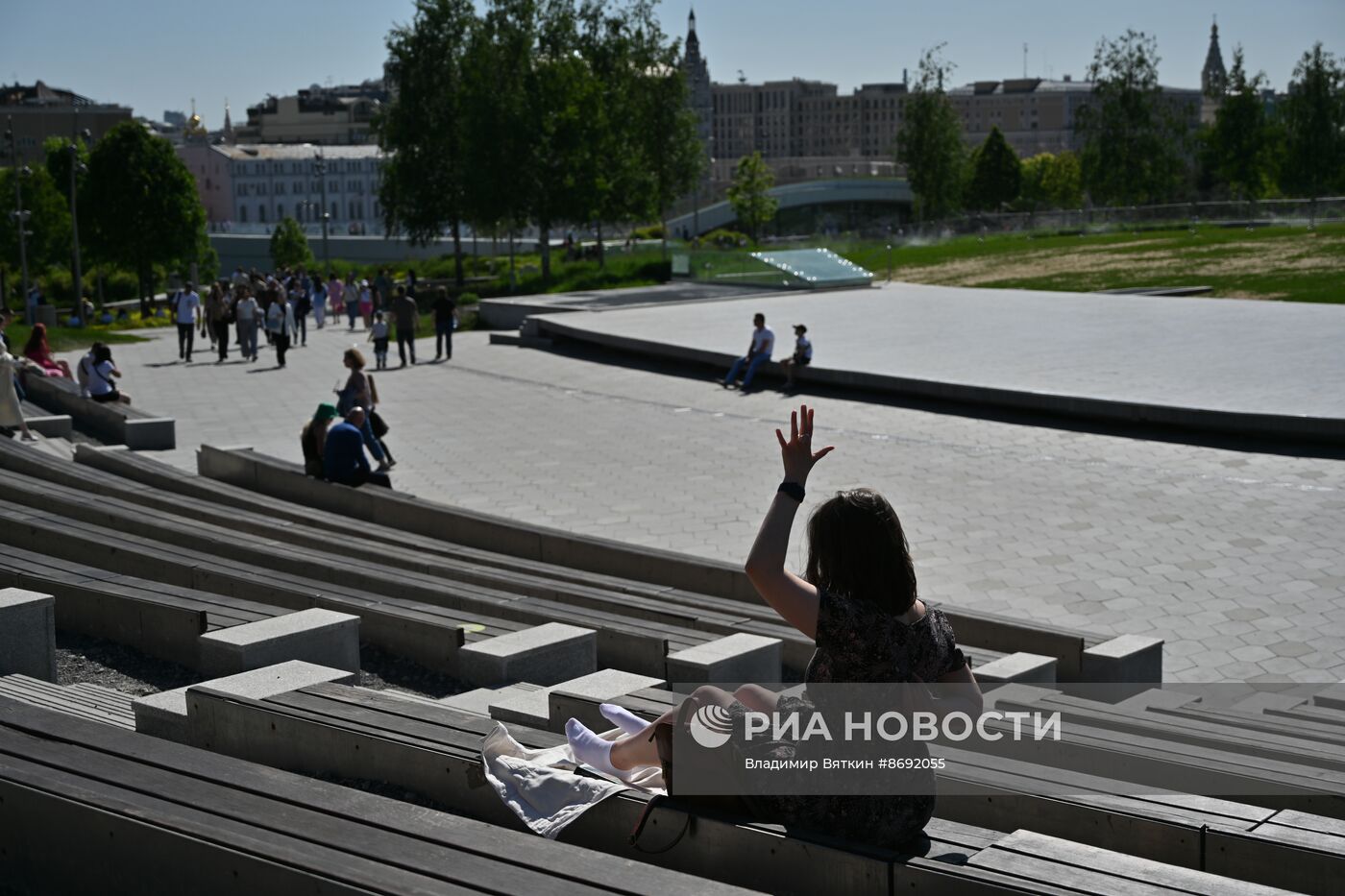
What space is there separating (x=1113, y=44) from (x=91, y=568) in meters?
66.9

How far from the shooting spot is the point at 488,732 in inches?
171

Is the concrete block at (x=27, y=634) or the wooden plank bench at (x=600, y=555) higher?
the concrete block at (x=27, y=634)

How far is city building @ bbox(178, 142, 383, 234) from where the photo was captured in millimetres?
155125

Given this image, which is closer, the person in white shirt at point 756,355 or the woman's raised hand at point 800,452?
the woman's raised hand at point 800,452

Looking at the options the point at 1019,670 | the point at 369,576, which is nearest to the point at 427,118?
the point at 369,576

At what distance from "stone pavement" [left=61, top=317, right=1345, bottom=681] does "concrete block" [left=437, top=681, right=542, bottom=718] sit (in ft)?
14.4

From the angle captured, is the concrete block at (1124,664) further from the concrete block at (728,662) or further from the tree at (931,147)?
the tree at (931,147)

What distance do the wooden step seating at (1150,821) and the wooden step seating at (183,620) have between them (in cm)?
294

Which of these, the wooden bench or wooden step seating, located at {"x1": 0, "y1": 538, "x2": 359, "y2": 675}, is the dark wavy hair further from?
the wooden bench

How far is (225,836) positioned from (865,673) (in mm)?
1714

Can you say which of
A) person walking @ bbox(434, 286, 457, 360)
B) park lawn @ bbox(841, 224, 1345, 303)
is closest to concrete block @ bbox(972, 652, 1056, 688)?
person walking @ bbox(434, 286, 457, 360)

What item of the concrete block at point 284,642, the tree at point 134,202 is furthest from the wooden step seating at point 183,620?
the tree at point 134,202

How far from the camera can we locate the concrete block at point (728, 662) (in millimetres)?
6363

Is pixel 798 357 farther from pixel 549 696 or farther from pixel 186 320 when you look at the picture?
pixel 549 696
